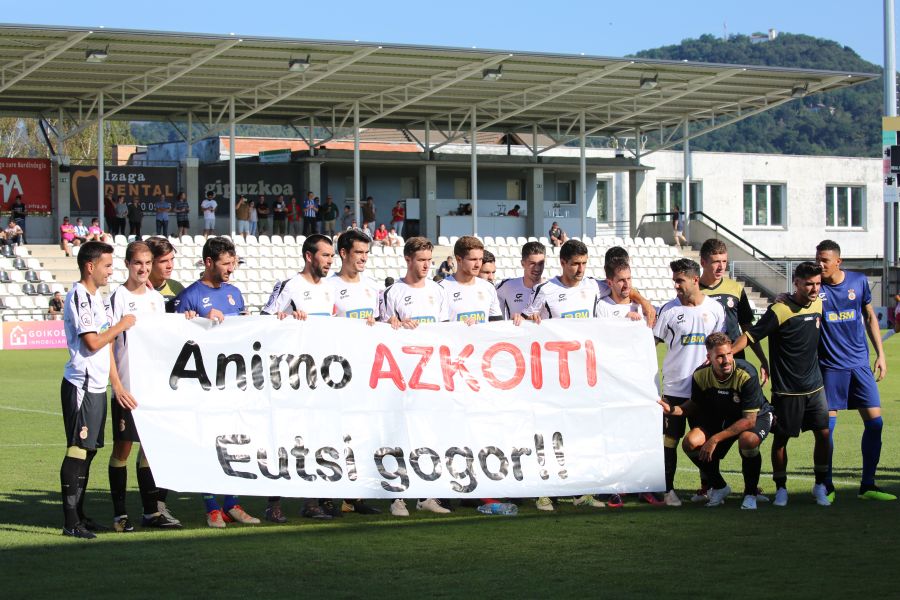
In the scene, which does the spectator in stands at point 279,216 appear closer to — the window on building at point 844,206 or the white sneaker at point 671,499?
the window on building at point 844,206

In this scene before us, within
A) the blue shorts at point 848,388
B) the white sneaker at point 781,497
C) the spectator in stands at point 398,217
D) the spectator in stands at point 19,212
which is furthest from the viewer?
the spectator in stands at point 398,217

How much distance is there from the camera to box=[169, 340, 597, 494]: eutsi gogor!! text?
8.59m

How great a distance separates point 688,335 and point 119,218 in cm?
3249

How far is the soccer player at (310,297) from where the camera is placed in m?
8.84

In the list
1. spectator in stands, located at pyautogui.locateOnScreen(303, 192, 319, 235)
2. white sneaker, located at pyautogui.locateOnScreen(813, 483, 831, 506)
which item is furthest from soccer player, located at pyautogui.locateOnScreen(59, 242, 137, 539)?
spectator in stands, located at pyautogui.locateOnScreen(303, 192, 319, 235)

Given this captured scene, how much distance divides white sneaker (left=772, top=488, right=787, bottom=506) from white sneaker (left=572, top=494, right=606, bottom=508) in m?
1.26

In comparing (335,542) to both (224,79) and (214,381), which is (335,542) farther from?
(224,79)

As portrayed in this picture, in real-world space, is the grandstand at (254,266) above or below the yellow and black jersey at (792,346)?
→ above

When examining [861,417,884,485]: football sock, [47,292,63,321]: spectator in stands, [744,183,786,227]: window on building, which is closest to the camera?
[861,417,884,485]: football sock

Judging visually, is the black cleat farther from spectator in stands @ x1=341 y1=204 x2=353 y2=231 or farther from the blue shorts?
spectator in stands @ x1=341 y1=204 x2=353 y2=231

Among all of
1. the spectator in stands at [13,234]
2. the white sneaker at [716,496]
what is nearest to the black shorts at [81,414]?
the white sneaker at [716,496]

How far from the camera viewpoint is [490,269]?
11.6 meters

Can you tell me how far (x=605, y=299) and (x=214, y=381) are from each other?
3.05 m

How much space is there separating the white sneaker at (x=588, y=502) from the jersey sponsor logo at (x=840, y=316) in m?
2.28
